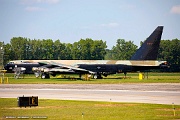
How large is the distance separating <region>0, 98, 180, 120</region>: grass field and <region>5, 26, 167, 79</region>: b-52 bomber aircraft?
54101mm

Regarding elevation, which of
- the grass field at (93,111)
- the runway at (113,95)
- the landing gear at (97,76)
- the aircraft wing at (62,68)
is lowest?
the grass field at (93,111)

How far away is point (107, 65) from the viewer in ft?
317

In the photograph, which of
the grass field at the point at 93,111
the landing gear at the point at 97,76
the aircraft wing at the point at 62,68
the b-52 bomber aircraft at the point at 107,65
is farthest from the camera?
the landing gear at the point at 97,76

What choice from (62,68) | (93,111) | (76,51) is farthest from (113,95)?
(76,51)

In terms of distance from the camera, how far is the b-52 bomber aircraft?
9244 centimetres

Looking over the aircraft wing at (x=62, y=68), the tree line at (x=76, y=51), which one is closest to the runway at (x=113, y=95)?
the aircraft wing at (x=62, y=68)

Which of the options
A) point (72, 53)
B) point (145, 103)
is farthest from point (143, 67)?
point (72, 53)

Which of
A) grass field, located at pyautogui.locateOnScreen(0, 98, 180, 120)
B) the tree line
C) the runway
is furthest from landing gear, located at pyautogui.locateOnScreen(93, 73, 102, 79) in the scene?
the tree line

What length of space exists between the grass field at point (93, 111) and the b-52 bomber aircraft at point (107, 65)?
54101mm

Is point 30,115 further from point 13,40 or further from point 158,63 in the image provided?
point 13,40

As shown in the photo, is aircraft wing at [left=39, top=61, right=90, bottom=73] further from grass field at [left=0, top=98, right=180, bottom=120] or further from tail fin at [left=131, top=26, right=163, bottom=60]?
grass field at [left=0, top=98, right=180, bottom=120]

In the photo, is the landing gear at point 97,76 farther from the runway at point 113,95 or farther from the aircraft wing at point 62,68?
the runway at point 113,95

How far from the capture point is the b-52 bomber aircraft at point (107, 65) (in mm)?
92438

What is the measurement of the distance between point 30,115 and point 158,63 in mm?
64380
